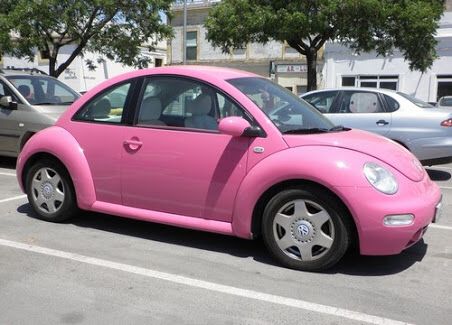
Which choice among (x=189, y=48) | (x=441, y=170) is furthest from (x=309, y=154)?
(x=189, y=48)

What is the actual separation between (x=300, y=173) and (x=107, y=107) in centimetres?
211

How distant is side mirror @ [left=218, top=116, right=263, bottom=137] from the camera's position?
14.6ft

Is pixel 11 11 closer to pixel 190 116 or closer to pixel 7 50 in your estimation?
pixel 7 50

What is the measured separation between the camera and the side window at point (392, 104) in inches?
354

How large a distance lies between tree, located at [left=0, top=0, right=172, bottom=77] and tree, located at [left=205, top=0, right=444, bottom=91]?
228cm

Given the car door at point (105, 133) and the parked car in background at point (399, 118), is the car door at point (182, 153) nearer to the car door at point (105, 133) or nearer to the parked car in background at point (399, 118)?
the car door at point (105, 133)

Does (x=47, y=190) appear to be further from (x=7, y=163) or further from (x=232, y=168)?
(x=7, y=163)

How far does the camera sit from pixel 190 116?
4863mm

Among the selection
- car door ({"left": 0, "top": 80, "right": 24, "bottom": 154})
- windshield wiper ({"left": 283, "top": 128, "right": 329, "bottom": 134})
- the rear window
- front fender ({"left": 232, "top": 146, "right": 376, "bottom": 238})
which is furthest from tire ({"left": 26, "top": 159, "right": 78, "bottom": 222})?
the rear window

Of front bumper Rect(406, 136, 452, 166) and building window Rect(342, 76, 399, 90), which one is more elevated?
building window Rect(342, 76, 399, 90)

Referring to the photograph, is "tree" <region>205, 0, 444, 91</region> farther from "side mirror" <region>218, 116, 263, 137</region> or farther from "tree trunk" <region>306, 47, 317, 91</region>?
"side mirror" <region>218, 116, 263, 137</region>

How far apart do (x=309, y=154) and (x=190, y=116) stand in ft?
3.75

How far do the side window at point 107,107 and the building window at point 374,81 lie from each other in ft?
77.3

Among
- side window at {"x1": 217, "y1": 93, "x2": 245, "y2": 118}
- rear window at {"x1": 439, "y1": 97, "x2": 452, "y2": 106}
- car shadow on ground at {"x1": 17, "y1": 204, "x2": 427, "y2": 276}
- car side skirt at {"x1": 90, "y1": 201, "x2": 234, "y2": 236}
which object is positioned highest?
side window at {"x1": 217, "y1": 93, "x2": 245, "y2": 118}
